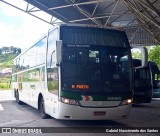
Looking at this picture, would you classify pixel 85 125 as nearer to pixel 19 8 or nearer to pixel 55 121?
pixel 55 121

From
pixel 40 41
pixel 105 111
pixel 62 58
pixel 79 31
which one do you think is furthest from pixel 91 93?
pixel 40 41

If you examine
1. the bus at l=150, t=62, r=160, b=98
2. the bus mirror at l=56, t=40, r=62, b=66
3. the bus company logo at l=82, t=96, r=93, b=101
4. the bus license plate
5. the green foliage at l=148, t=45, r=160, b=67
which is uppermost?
the green foliage at l=148, t=45, r=160, b=67

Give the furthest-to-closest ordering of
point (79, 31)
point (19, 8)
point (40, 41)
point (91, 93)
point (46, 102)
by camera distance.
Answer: point (19, 8), point (40, 41), point (46, 102), point (79, 31), point (91, 93)

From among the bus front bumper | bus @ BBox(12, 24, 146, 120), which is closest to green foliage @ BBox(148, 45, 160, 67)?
bus @ BBox(12, 24, 146, 120)

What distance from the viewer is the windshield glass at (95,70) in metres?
8.20

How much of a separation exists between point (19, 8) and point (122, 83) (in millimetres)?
11138

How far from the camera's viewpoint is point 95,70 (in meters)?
8.34

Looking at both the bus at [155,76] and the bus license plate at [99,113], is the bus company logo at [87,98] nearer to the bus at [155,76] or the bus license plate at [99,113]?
the bus license plate at [99,113]

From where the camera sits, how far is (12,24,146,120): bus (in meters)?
8.14

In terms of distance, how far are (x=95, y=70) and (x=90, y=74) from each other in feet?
0.58

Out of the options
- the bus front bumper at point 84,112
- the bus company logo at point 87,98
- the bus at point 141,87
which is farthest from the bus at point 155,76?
the bus company logo at point 87,98

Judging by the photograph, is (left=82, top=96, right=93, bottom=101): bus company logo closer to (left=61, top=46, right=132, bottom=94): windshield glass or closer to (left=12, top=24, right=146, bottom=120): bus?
(left=12, top=24, right=146, bottom=120): bus

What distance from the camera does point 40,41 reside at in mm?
11438

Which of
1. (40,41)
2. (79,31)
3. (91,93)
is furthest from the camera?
(40,41)
